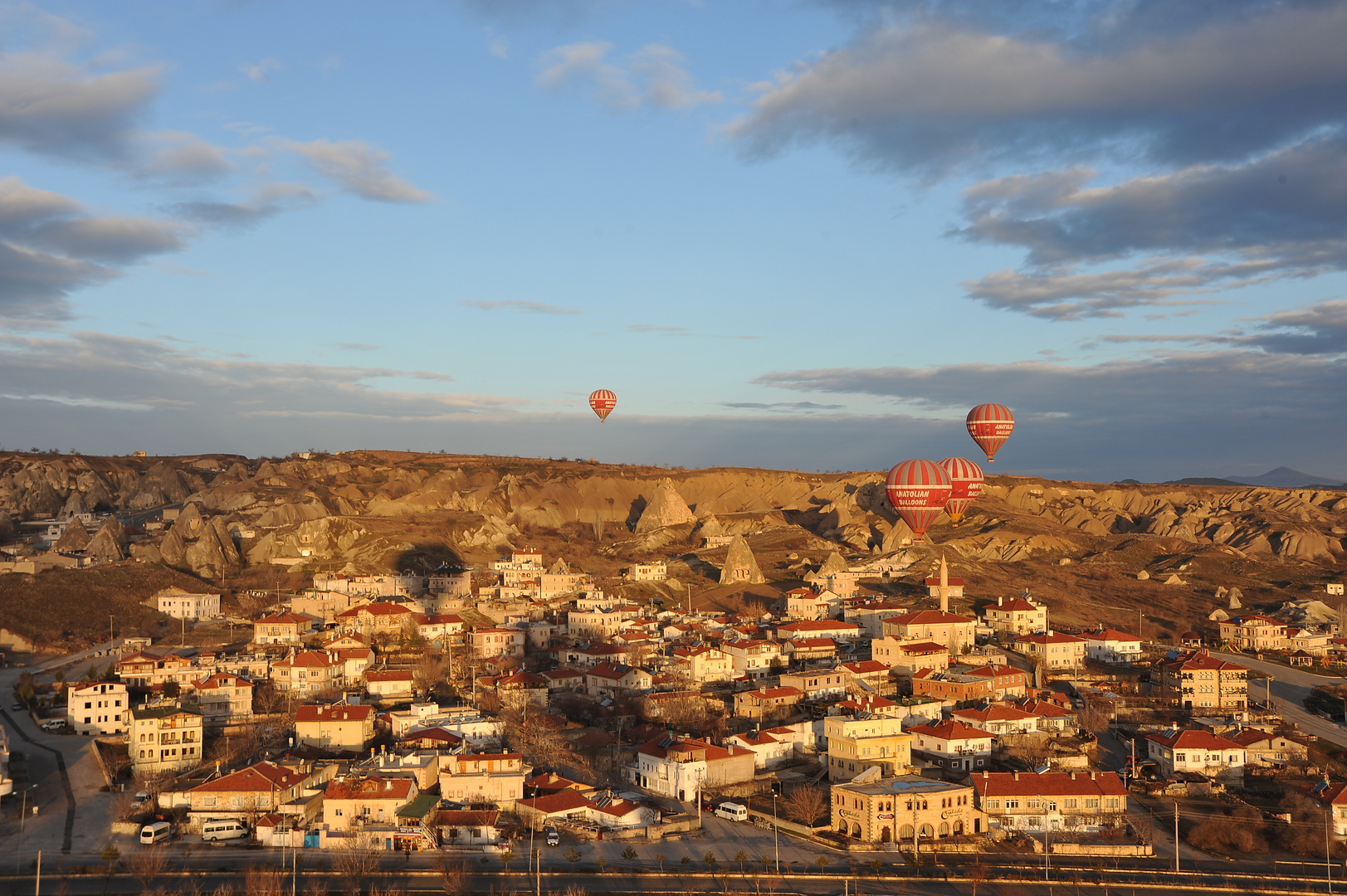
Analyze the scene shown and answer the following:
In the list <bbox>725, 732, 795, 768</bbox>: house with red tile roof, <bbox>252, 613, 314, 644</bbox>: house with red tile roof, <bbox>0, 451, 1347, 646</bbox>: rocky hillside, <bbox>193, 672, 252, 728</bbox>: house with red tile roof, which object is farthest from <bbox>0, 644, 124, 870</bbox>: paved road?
<bbox>0, 451, 1347, 646</bbox>: rocky hillside

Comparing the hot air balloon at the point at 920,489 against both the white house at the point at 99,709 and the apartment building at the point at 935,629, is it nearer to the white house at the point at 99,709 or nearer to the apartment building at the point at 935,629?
the apartment building at the point at 935,629

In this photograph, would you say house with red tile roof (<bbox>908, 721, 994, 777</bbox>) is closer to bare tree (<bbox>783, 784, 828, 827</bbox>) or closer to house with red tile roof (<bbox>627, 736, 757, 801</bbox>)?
bare tree (<bbox>783, 784, 828, 827</bbox>)

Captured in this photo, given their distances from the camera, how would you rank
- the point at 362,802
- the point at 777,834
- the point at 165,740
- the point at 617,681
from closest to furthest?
the point at 777,834 < the point at 362,802 < the point at 165,740 < the point at 617,681

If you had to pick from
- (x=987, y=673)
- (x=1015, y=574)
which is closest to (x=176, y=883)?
(x=987, y=673)

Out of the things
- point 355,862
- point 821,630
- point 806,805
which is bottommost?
point 355,862

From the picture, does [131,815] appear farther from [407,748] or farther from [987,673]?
[987,673]

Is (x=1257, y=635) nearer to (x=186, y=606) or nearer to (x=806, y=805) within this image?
(x=806, y=805)

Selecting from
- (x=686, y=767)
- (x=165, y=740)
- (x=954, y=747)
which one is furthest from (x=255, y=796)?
(x=954, y=747)
